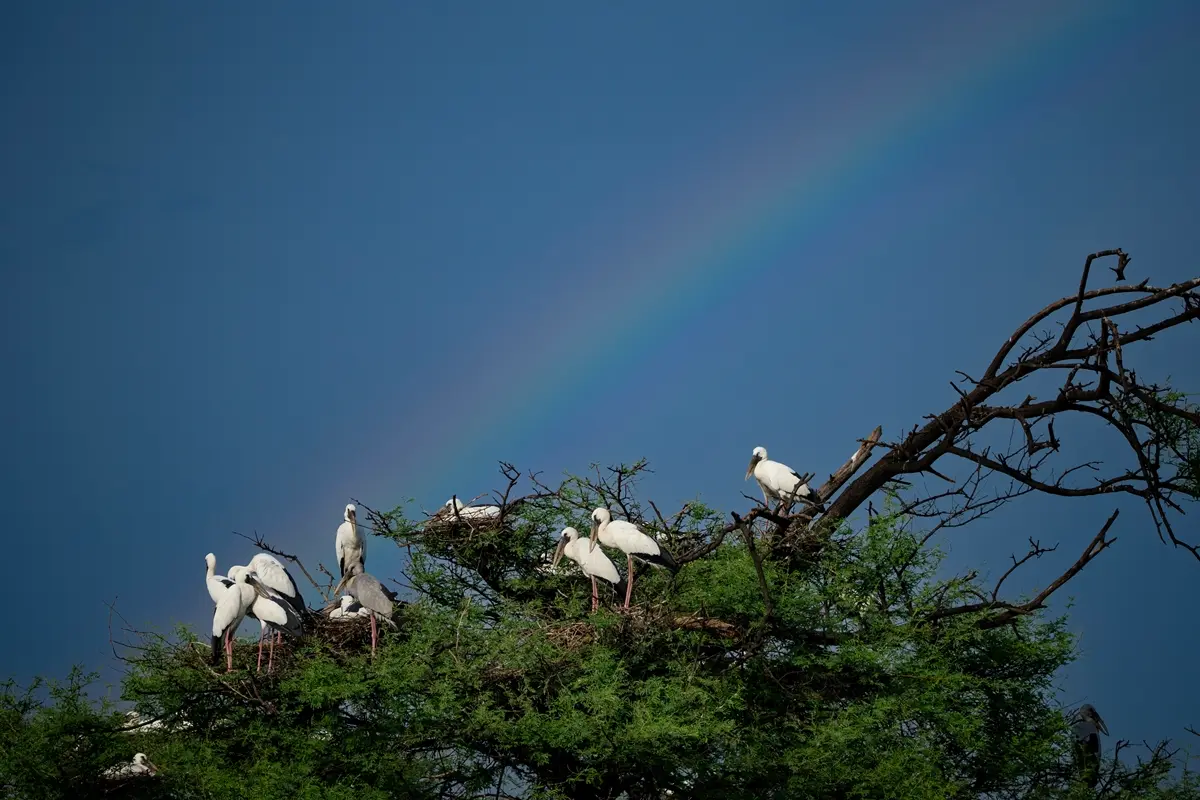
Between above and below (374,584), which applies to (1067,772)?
below

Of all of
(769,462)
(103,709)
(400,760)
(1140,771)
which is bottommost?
(1140,771)

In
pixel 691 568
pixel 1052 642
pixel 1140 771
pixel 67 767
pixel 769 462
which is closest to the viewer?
pixel 67 767

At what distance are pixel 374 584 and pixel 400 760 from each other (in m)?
2.67

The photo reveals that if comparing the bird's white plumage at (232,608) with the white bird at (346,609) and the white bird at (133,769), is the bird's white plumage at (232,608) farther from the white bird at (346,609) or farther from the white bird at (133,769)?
the white bird at (133,769)

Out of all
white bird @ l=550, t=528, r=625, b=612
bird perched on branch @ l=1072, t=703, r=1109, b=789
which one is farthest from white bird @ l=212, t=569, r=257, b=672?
bird perched on branch @ l=1072, t=703, r=1109, b=789

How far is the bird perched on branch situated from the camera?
41.0 feet

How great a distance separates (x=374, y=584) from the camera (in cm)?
1412

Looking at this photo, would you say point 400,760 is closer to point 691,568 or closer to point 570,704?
point 570,704

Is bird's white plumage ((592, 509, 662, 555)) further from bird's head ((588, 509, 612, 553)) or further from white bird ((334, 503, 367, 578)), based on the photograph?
white bird ((334, 503, 367, 578))

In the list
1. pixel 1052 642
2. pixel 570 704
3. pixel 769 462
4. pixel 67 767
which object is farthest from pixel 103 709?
pixel 1052 642

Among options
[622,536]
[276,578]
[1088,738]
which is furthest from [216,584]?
[1088,738]

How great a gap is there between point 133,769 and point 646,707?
498cm

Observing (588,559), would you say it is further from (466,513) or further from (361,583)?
(361,583)

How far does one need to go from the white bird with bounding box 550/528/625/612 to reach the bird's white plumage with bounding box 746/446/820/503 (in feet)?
9.72
